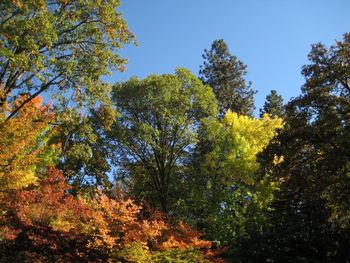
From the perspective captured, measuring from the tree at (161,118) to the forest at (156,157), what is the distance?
92 mm

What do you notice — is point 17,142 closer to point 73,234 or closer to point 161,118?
point 73,234

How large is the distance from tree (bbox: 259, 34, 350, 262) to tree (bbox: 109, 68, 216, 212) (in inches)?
327

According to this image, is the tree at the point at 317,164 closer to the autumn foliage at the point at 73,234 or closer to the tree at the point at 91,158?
the autumn foliage at the point at 73,234

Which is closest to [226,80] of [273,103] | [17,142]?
[273,103]

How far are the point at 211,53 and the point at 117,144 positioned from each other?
596 inches

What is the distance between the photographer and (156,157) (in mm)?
18047

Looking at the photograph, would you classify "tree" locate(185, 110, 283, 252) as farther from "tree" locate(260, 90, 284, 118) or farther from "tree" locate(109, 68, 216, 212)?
"tree" locate(260, 90, 284, 118)

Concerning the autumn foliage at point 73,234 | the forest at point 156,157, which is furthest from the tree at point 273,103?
the autumn foliage at point 73,234

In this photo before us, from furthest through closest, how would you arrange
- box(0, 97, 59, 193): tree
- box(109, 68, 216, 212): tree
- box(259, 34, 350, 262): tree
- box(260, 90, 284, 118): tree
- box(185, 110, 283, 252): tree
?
box(260, 90, 284, 118): tree, box(109, 68, 216, 212): tree, box(185, 110, 283, 252): tree, box(0, 97, 59, 193): tree, box(259, 34, 350, 262): tree

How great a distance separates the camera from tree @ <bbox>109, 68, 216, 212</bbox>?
57.4ft

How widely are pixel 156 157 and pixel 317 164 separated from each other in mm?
10854

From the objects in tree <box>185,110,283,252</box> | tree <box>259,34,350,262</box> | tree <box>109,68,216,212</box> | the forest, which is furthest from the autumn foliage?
tree <box>109,68,216,212</box>

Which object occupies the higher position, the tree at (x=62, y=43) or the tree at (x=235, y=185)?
the tree at (x=62, y=43)

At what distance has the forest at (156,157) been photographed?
26.0 ft
